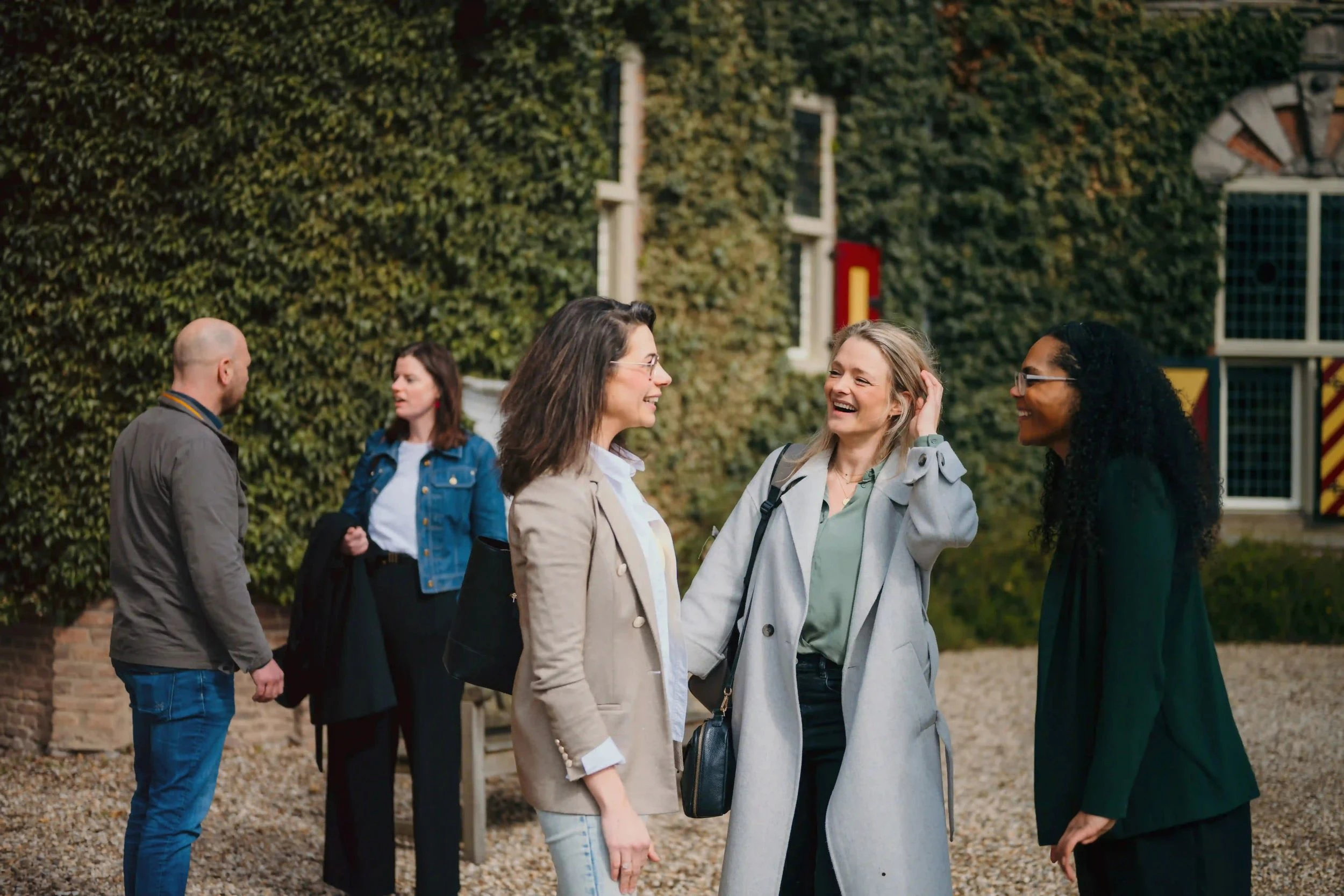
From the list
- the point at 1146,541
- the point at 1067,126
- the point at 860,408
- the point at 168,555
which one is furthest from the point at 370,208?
the point at 1067,126

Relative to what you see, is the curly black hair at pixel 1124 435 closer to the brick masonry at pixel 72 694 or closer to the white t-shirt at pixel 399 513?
the white t-shirt at pixel 399 513

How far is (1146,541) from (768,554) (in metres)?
0.90

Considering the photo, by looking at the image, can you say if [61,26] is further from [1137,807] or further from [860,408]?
[1137,807]

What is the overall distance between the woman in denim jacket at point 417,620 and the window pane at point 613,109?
181 inches

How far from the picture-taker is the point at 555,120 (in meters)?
7.82

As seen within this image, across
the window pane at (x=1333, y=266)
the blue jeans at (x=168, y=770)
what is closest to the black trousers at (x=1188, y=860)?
the blue jeans at (x=168, y=770)

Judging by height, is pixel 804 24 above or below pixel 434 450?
above

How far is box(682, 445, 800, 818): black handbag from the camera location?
2.93m

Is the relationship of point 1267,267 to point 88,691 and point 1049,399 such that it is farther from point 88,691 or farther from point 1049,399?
point 1049,399

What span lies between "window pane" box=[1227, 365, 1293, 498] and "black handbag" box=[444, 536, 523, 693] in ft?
34.3

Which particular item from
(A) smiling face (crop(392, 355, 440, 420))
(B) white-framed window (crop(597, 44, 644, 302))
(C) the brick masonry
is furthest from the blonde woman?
(B) white-framed window (crop(597, 44, 644, 302))

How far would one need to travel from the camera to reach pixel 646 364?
8.50 feet

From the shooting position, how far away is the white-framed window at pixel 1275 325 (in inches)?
454

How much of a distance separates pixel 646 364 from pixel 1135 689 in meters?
1.08
